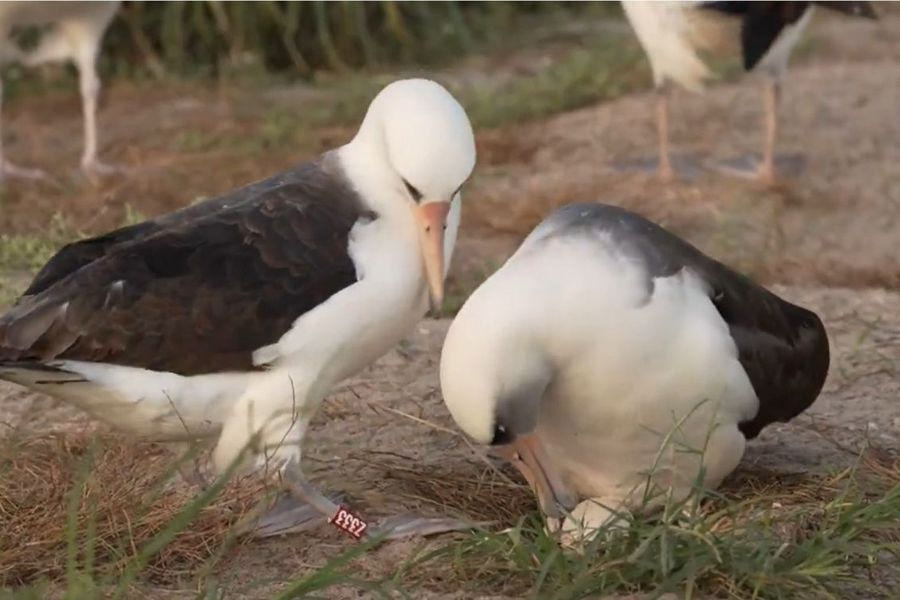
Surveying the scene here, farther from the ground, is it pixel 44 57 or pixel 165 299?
pixel 165 299

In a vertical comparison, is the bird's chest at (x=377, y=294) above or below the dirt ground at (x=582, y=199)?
above

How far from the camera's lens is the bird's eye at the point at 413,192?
12.6 ft

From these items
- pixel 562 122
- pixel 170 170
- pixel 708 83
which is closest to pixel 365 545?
pixel 170 170

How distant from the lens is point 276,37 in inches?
394

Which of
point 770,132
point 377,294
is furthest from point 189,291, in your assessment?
point 770,132

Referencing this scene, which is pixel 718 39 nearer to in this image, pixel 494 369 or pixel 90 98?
pixel 90 98

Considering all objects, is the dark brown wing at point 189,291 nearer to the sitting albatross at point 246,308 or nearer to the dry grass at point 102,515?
the sitting albatross at point 246,308

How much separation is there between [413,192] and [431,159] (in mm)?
105

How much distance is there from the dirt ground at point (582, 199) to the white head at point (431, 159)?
0.58 meters

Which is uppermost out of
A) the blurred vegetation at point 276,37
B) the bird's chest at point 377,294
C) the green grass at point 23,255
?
the bird's chest at point 377,294

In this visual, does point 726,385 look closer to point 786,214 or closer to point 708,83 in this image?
point 786,214

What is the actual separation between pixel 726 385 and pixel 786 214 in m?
3.55

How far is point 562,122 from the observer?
844cm

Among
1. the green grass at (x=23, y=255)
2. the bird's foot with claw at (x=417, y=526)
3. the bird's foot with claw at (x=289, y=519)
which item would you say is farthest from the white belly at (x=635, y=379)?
the green grass at (x=23, y=255)
